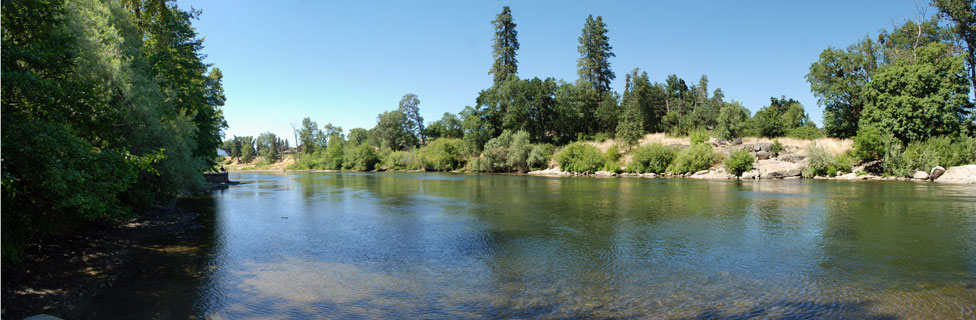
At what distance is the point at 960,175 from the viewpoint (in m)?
35.2

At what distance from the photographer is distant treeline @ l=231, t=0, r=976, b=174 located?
43.0m

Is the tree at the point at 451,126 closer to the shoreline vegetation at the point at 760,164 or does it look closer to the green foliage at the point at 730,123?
the shoreline vegetation at the point at 760,164

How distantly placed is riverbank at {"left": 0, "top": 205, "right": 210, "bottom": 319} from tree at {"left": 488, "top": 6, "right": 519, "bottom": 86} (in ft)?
218

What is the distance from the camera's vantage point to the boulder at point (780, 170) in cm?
4553

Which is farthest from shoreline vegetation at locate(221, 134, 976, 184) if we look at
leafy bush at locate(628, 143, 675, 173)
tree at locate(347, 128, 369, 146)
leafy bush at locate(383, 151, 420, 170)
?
tree at locate(347, 128, 369, 146)

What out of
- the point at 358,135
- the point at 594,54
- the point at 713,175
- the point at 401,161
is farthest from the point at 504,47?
the point at 358,135

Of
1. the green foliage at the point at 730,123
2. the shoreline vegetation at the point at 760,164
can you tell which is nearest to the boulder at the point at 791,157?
the shoreline vegetation at the point at 760,164

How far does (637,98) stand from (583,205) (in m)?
54.3

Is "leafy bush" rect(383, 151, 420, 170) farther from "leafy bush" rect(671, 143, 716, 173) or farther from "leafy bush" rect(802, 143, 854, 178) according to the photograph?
"leafy bush" rect(802, 143, 854, 178)

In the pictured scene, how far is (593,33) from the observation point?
7775 centimetres

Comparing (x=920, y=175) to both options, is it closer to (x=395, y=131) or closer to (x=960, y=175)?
(x=960, y=175)

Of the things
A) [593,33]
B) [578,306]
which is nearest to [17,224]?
[578,306]

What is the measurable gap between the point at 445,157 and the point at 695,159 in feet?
139

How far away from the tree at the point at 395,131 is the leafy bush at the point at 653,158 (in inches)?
2358
